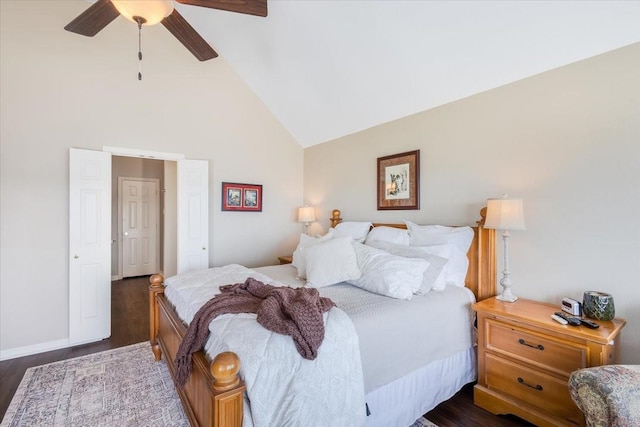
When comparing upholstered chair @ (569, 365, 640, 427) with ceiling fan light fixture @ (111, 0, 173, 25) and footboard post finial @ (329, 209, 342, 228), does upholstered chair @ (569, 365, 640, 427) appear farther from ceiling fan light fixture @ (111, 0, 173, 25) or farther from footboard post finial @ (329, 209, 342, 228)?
ceiling fan light fixture @ (111, 0, 173, 25)

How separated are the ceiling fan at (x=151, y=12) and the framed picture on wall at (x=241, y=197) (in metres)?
1.95

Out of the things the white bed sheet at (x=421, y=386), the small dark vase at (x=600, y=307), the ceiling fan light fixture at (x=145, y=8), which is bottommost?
the white bed sheet at (x=421, y=386)

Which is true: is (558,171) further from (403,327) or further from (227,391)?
(227,391)

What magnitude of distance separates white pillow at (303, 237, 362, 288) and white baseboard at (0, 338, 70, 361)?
107 inches

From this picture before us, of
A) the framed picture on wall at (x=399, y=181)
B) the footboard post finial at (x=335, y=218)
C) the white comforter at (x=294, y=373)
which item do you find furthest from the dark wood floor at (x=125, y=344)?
the footboard post finial at (x=335, y=218)

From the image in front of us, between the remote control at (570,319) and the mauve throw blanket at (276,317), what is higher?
the mauve throw blanket at (276,317)

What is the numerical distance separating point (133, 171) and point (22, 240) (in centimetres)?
343

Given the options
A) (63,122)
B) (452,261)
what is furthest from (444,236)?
(63,122)

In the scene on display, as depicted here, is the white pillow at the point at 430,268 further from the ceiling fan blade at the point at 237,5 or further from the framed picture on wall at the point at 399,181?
the ceiling fan blade at the point at 237,5

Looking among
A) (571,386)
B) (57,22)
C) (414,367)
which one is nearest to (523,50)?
(571,386)

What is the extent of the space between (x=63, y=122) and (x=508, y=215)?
417 cm

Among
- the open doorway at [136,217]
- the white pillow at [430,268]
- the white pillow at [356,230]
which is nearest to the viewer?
the white pillow at [430,268]

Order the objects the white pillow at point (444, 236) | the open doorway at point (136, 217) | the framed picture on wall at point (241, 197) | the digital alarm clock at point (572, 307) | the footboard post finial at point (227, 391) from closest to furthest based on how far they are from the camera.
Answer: the footboard post finial at point (227, 391), the digital alarm clock at point (572, 307), the white pillow at point (444, 236), the framed picture on wall at point (241, 197), the open doorway at point (136, 217)

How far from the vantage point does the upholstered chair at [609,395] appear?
115 centimetres
